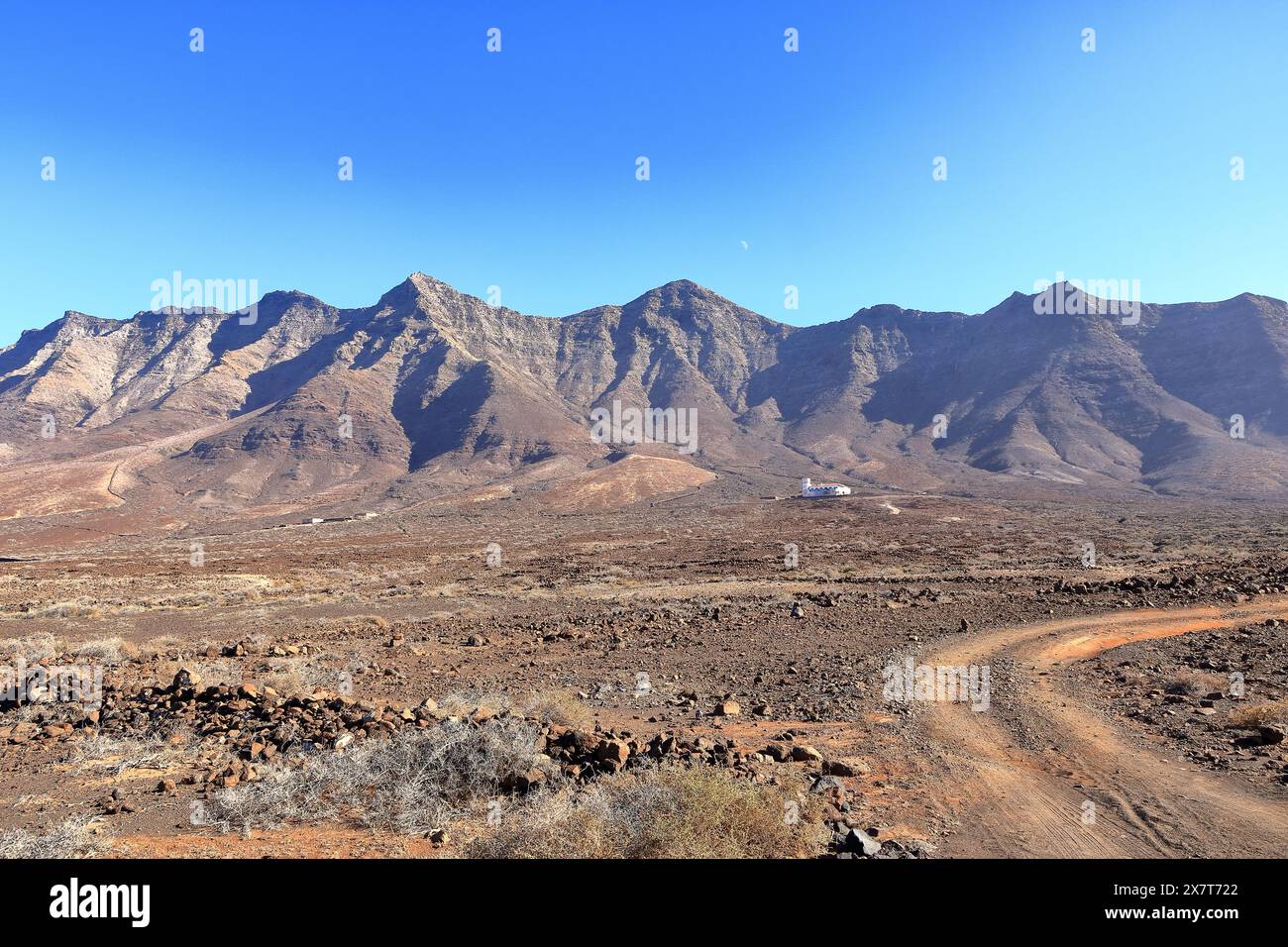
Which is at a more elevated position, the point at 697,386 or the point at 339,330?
the point at 339,330

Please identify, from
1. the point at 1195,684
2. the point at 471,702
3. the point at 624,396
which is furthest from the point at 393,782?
the point at 624,396

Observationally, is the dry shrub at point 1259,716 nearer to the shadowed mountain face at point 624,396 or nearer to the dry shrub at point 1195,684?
the dry shrub at point 1195,684

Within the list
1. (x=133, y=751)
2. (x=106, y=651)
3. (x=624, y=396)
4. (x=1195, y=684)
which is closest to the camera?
(x=133, y=751)

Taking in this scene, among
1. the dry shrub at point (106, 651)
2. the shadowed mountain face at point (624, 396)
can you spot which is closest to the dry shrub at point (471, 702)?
the dry shrub at point (106, 651)

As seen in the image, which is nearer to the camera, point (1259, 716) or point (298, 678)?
point (1259, 716)

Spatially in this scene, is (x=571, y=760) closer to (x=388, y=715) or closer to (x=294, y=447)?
(x=388, y=715)

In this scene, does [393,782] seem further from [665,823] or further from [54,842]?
[665,823]
